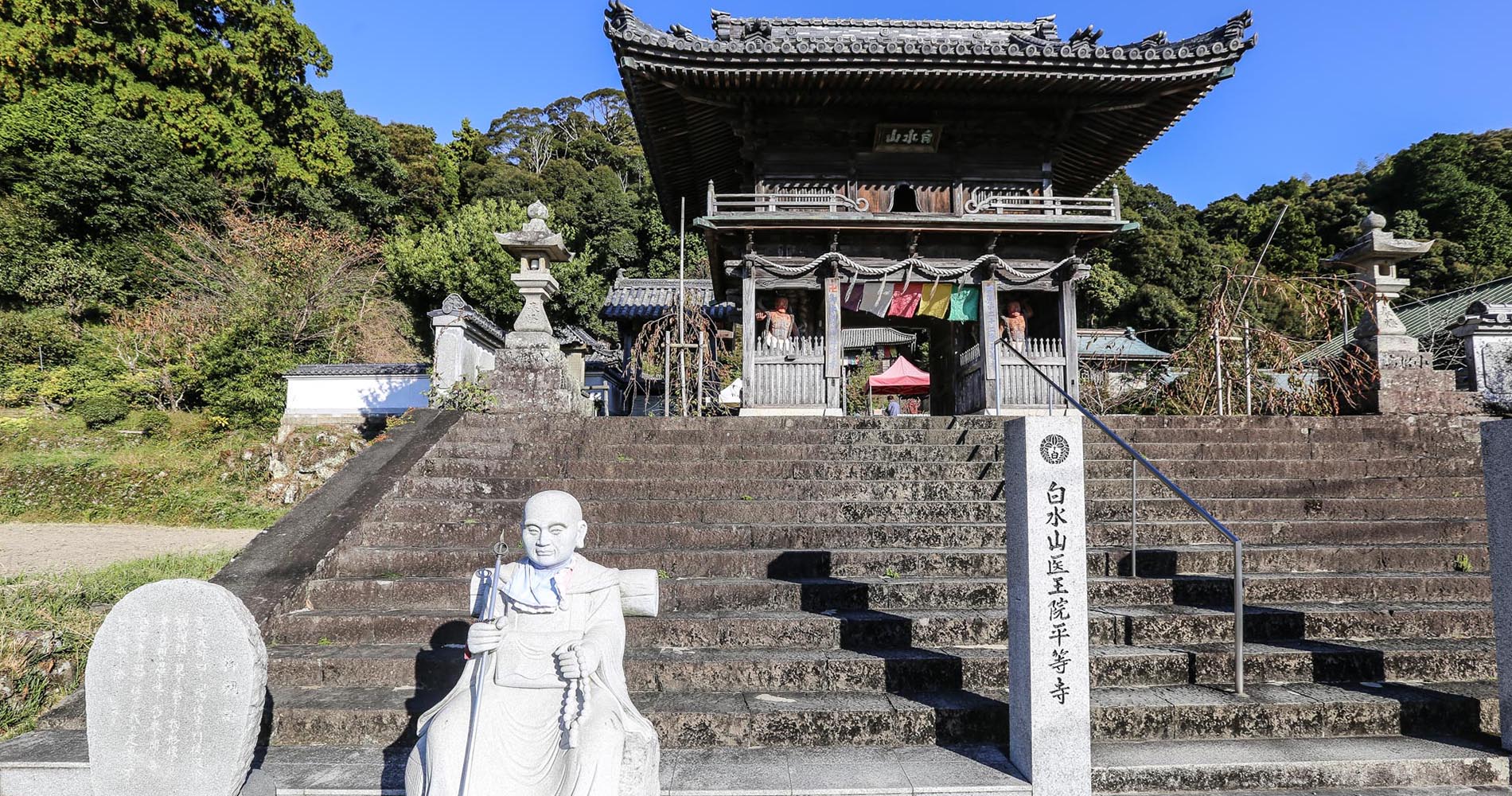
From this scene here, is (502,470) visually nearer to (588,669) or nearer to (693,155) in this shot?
(588,669)

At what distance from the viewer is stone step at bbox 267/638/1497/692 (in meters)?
4.09

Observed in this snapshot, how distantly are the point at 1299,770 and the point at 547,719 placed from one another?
12.2 feet

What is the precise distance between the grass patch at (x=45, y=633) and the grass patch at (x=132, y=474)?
17.7 feet

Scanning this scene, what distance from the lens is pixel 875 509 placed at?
596cm

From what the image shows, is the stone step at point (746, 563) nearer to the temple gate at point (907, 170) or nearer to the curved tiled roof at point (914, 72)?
the temple gate at point (907, 170)

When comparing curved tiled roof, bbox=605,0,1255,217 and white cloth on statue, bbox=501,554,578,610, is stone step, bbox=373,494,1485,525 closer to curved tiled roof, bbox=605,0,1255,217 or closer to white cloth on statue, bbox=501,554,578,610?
white cloth on statue, bbox=501,554,578,610

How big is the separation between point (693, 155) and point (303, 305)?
33.4 feet

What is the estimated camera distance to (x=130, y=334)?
1471 cm

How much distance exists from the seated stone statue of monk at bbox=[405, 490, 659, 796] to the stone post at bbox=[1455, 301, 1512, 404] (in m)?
12.3

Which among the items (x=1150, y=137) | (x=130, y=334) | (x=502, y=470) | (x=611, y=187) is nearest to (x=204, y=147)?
(x=130, y=334)

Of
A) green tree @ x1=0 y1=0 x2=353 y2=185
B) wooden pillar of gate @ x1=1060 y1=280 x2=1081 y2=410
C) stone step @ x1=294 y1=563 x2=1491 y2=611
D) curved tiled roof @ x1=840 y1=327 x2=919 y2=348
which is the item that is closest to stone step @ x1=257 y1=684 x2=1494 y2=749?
stone step @ x1=294 y1=563 x2=1491 y2=611

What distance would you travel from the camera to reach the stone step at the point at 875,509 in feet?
19.4

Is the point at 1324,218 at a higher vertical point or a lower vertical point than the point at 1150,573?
higher

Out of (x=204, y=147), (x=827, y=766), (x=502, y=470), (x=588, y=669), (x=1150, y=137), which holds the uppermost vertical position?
(x=204, y=147)
